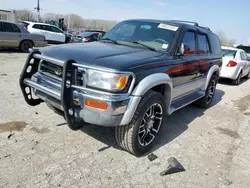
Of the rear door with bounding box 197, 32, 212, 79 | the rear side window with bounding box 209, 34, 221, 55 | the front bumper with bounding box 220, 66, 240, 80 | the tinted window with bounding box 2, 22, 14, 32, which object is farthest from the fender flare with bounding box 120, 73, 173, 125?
the tinted window with bounding box 2, 22, 14, 32

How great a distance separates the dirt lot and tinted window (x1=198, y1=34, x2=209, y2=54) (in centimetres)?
154

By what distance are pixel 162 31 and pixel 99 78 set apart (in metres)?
1.81

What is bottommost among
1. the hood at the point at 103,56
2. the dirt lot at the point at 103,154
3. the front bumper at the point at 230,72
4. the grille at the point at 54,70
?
Answer: the dirt lot at the point at 103,154

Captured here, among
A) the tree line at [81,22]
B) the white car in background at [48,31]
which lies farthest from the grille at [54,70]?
the tree line at [81,22]

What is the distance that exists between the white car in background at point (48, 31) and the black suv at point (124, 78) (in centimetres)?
1364

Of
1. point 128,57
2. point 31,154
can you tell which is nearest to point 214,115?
point 128,57

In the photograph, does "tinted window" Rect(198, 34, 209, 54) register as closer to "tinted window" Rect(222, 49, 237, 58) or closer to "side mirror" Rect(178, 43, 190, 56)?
"side mirror" Rect(178, 43, 190, 56)

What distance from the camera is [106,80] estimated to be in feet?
8.49

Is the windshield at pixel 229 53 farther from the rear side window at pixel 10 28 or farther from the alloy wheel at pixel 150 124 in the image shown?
the rear side window at pixel 10 28

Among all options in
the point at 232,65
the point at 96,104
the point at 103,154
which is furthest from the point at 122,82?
the point at 232,65

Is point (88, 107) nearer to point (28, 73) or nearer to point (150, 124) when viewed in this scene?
point (150, 124)

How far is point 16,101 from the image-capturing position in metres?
4.73

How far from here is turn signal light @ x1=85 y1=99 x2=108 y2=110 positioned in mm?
2547

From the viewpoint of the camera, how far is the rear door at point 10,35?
11047 mm
